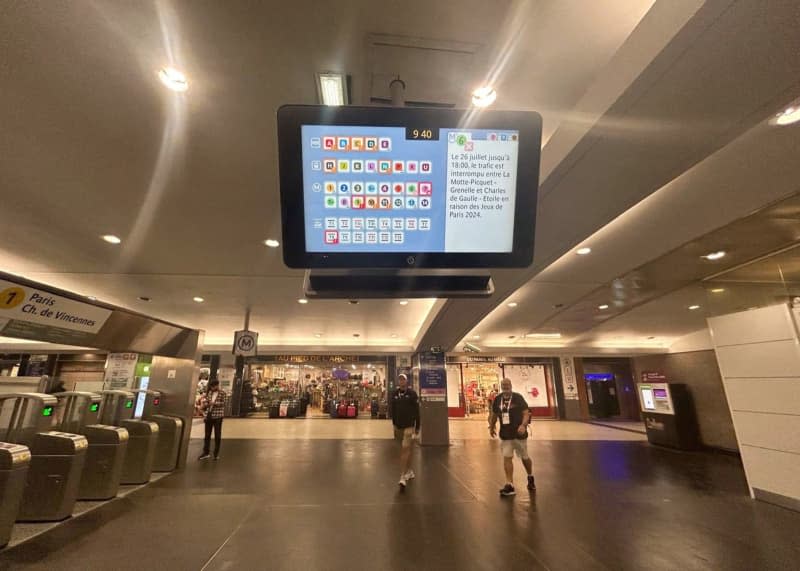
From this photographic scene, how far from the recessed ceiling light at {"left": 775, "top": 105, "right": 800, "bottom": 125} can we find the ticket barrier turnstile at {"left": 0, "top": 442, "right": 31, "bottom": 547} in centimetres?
641

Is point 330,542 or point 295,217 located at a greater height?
point 295,217

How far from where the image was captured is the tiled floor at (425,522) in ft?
9.25

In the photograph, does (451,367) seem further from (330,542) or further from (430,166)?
(430,166)

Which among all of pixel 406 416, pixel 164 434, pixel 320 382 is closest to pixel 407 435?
pixel 406 416

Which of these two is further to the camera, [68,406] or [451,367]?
[451,367]

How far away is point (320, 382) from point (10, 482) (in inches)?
473

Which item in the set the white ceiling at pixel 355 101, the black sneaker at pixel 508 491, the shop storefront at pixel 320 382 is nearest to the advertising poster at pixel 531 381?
the shop storefront at pixel 320 382

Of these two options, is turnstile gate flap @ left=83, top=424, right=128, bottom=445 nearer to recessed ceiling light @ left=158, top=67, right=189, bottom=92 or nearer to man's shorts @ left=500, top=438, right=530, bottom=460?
recessed ceiling light @ left=158, top=67, right=189, bottom=92

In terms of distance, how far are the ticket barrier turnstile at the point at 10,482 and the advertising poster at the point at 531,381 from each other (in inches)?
559

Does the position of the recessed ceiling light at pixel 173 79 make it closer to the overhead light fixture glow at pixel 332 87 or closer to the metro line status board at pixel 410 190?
the overhead light fixture glow at pixel 332 87

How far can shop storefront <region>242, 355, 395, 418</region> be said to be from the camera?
1417 centimetres

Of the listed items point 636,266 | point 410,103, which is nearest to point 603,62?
point 410,103

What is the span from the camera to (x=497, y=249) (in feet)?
4.59

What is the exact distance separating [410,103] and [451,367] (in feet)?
44.7
